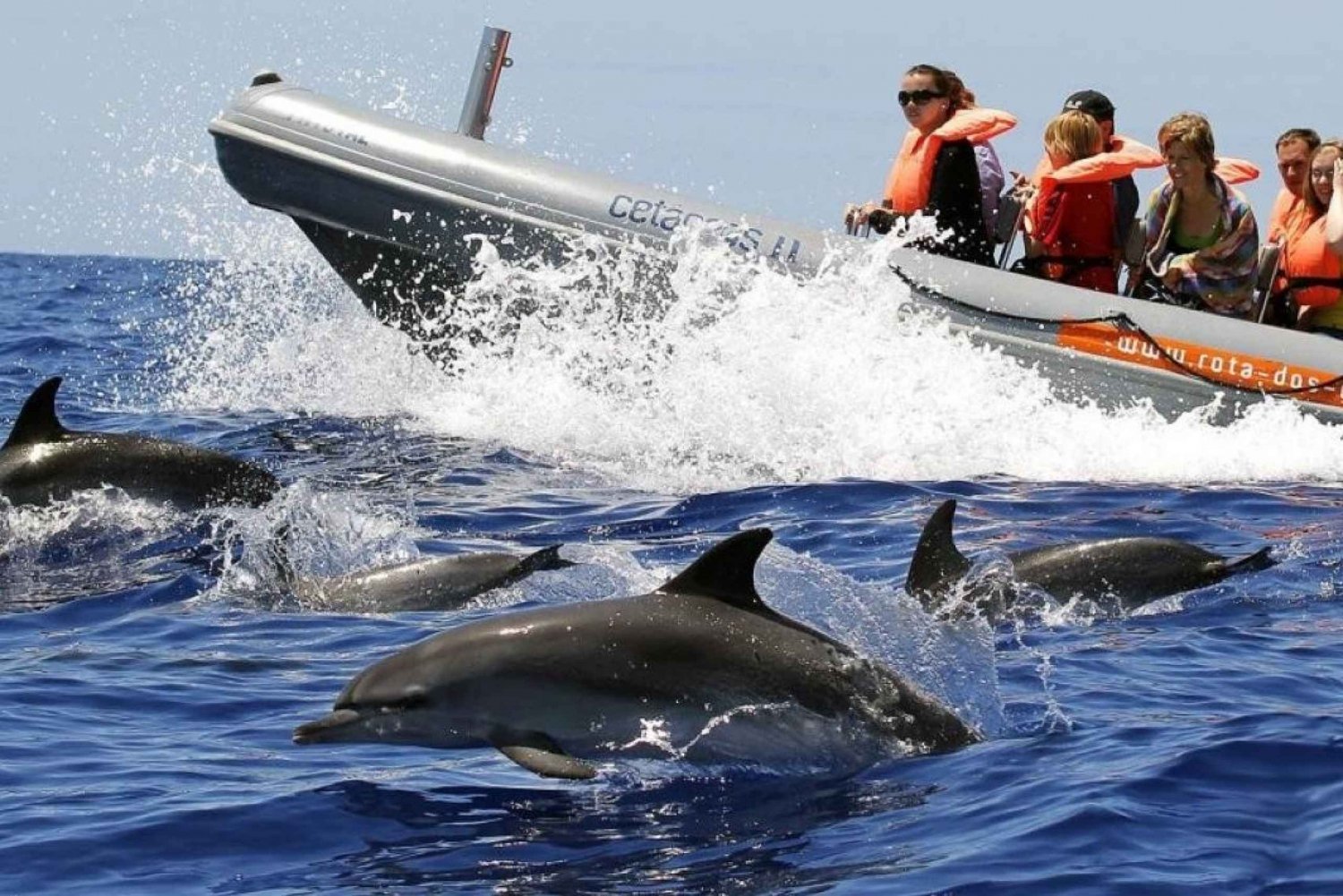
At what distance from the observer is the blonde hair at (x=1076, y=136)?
13.0 m

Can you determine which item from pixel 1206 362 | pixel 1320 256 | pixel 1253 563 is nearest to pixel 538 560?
pixel 1253 563

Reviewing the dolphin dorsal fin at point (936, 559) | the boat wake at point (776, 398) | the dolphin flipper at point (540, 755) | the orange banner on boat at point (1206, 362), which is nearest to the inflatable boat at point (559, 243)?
the orange banner on boat at point (1206, 362)

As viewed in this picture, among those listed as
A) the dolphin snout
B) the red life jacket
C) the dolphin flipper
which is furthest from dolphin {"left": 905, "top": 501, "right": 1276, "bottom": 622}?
the red life jacket

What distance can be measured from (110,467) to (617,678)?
452 cm

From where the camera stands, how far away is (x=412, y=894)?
4969 mm

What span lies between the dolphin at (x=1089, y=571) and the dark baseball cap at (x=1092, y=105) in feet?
17.4

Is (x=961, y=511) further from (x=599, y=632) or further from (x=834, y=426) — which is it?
(x=599, y=632)

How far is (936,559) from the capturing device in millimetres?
7547

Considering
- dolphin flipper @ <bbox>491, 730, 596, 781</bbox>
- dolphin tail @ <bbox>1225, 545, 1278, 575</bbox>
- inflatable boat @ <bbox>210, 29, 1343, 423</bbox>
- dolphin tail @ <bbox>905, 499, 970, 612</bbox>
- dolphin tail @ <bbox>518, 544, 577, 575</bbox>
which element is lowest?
dolphin flipper @ <bbox>491, 730, 596, 781</bbox>

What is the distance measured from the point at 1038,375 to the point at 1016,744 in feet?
22.6

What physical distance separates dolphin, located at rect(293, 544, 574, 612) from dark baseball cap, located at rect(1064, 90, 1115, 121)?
21.0ft

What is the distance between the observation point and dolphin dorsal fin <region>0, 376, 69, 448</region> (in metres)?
9.17

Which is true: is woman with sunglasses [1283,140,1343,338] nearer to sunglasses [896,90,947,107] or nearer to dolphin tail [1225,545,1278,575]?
sunglasses [896,90,947,107]

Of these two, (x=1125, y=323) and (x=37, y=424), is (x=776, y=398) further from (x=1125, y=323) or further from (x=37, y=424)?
(x=37, y=424)
